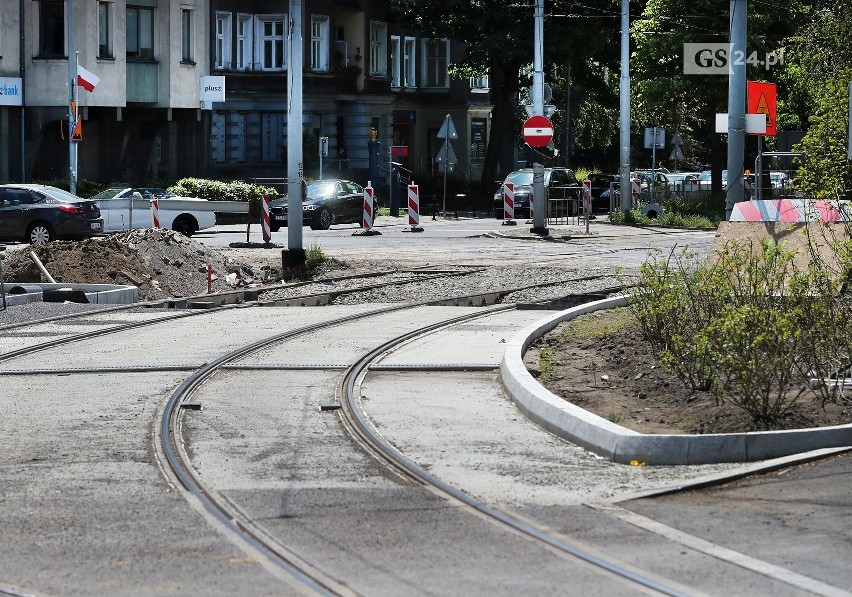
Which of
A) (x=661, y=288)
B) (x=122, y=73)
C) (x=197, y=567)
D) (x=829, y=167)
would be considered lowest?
(x=197, y=567)

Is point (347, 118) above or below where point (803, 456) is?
above

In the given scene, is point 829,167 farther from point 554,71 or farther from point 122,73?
point 554,71

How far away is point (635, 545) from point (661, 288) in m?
5.36

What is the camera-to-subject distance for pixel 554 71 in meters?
63.7

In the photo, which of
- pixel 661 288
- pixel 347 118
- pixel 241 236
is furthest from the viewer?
pixel 347 118

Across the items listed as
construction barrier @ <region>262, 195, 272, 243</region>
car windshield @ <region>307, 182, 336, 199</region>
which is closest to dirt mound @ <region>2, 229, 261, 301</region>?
construction barrier @ <region>262, 195, 272, 243</region>

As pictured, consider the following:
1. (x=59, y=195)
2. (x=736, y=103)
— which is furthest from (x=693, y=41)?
(x=736, y=103)

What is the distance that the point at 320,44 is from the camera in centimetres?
5872

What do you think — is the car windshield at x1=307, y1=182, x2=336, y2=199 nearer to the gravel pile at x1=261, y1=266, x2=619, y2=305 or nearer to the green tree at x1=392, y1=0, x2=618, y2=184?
the green tree at x1=392, y1=0, x2=618, y2=184

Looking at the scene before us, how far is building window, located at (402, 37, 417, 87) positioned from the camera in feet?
235

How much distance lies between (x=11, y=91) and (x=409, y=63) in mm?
28890

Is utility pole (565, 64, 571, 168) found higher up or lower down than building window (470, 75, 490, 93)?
lower down

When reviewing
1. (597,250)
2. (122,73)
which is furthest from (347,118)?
(597,250)

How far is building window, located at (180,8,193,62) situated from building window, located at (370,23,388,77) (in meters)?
12.4
